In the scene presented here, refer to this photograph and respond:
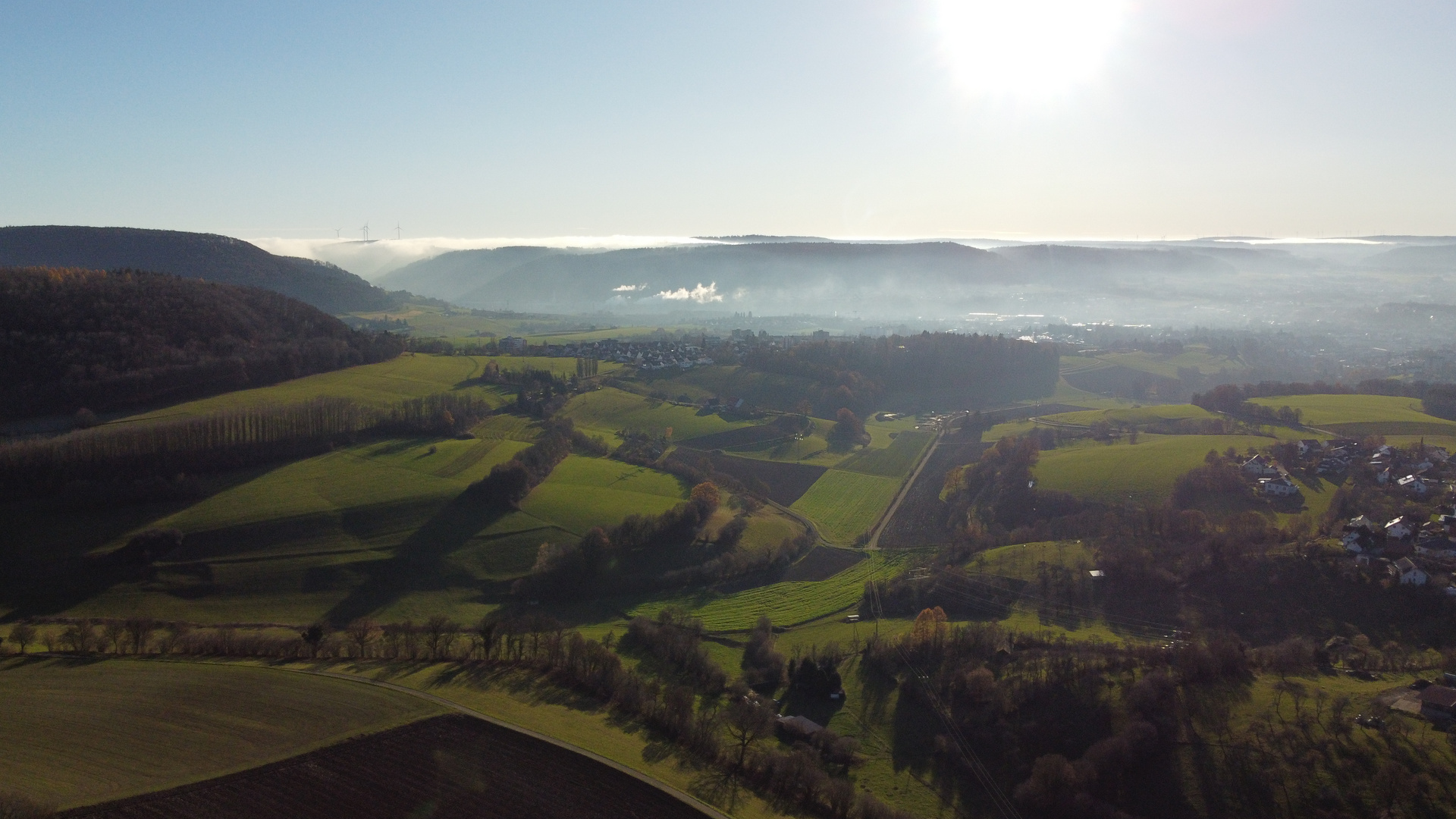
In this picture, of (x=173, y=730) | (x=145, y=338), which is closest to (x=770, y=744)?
(x=173, y=730)

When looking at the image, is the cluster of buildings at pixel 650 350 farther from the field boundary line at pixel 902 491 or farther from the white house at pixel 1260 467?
the white house at pixel 1260 467

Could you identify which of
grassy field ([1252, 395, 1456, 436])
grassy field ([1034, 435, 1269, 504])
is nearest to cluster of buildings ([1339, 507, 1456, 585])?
grassy field ([1034, 435, 1269, 504])

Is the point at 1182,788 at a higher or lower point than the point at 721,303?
lower

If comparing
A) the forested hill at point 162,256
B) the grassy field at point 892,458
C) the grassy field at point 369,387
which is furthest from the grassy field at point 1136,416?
the forested hill at point 162,256

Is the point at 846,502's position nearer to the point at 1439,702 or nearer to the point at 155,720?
the point at 1439,702

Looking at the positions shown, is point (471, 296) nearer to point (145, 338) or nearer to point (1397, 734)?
point (145, 338)

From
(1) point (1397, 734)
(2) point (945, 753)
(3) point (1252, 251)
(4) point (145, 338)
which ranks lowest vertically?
(2) point (945, 753)

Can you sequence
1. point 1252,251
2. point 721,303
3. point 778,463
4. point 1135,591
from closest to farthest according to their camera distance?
point 1135,591 → point 778,463 → point 1252,251 → point 721,303
